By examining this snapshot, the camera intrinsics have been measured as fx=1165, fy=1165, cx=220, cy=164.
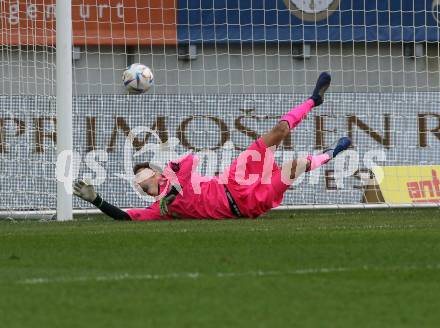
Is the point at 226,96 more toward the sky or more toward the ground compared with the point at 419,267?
more toward the sky

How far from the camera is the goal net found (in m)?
15.8

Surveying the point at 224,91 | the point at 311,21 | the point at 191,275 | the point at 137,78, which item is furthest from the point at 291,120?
the point at 224,91

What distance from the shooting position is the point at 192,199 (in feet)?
42.6

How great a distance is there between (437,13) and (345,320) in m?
13.8

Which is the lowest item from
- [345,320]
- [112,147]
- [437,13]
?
[345,320]

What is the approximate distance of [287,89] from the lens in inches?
822

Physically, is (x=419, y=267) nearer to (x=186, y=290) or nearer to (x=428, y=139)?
(x=186, y=290)

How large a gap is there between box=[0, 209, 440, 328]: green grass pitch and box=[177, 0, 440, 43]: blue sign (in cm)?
783

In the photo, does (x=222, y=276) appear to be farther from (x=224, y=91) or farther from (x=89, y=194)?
(x=224, y=91)

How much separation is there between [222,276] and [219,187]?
556cm

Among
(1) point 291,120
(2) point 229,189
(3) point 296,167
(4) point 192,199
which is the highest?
(1) point 291,120

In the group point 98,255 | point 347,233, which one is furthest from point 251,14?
point 98,255

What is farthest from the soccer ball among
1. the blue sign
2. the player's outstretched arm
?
the blue sign

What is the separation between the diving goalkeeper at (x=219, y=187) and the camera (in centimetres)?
1282
